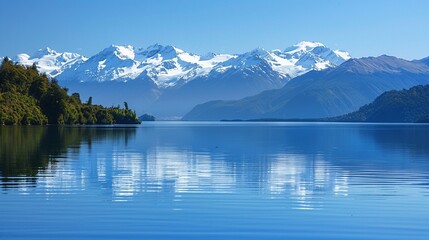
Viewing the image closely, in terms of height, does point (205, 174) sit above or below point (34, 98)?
below

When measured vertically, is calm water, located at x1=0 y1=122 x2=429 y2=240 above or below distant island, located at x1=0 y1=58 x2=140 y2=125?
below

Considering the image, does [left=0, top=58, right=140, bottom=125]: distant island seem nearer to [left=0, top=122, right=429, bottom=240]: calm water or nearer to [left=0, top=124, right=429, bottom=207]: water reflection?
[left=0, top=124, right=429, bottom=207]: water reflection

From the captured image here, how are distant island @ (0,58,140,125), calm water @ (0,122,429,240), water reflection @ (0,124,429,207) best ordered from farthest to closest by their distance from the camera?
distant island @ (0,58,140,125)
water reflection @ (0,124,429,207)
calm water @ (0,122,429,240)

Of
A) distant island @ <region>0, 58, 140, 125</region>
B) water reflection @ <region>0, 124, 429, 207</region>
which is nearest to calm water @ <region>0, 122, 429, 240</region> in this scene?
water reflection @ <region>0, 124, 429, 207</region>

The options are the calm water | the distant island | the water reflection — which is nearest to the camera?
the calm water

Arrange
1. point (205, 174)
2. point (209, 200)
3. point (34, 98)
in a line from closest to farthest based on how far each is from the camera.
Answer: point (209, 200) → point (205, 174) → point (34, 98)

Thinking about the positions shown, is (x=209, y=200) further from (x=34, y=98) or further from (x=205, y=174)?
(x=34, y=98)

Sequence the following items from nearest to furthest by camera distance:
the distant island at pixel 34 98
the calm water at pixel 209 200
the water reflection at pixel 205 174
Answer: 1. the calm water at pixel 209 200
2. the water reflection at pixel 205 174
3. the distant island at pixel 34 98

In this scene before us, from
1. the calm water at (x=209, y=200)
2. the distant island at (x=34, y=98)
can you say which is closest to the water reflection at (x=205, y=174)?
the calm water at (x=209, y=200)

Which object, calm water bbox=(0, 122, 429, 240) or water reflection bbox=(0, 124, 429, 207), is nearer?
calm water bbox=(0, 122, 429, 240)

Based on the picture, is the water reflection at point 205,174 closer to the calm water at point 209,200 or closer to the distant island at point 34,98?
the calm water at point 209,200

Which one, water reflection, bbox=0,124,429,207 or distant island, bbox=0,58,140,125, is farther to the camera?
distant island, bbox=0,58,140,125

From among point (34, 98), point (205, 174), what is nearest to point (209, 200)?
point (205, 174)

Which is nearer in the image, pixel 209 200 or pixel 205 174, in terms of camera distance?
pixel 209 200
